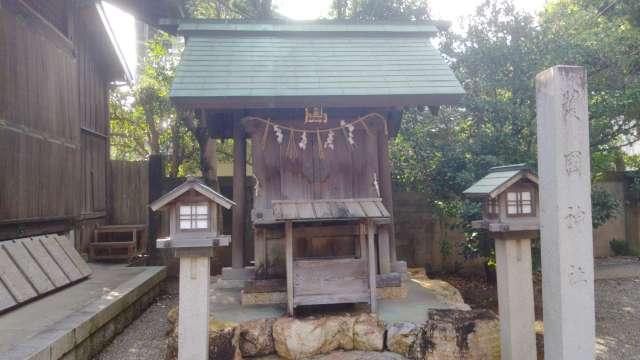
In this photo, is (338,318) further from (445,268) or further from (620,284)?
(620,284)

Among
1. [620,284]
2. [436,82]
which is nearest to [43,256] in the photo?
[436,82]

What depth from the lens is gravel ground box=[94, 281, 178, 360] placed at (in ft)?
19.5

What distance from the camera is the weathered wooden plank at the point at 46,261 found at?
714 cm

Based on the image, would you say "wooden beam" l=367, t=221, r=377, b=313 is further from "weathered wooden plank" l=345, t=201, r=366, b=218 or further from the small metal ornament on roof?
the small metal ornament on roof

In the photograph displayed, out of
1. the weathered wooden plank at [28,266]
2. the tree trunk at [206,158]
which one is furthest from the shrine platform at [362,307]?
the tree trunk at [206,158]

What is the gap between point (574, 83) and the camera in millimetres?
3871

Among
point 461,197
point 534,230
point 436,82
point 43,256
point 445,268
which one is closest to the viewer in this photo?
point 534,230

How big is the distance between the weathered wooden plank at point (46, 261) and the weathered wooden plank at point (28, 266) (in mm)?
122

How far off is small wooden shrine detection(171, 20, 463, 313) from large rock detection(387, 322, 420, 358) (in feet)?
1.71

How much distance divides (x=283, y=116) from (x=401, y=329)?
150 inches

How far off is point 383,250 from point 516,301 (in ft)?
7.66

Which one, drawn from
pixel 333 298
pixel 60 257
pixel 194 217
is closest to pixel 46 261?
pixel 60 257

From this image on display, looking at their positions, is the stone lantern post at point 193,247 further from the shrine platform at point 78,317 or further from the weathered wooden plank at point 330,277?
the shrine platform at point 78,317

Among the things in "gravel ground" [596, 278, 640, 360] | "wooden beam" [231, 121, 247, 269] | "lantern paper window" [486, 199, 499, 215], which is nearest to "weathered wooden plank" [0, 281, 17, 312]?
"wooden beam" [231, 121, 247, 269]
